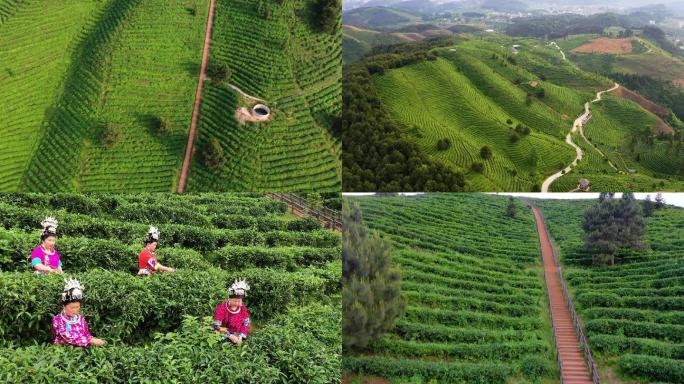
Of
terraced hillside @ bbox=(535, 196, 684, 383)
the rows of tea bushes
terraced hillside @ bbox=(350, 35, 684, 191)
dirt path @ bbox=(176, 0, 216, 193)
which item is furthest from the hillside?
the rows of tea bushes

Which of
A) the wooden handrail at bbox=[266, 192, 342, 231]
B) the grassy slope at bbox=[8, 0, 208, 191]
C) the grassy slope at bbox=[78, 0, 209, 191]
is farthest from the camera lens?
the grassy slope at bbox=[78, 0, 209, 191]

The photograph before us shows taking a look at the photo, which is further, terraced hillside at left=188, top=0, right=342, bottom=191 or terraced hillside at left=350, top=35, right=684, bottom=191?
terraced hillside at left=188, top=0, right=342, bottom=191

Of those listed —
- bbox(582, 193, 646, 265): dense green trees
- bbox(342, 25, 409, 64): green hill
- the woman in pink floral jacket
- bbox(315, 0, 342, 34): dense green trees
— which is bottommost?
the woman in pink floral jacket

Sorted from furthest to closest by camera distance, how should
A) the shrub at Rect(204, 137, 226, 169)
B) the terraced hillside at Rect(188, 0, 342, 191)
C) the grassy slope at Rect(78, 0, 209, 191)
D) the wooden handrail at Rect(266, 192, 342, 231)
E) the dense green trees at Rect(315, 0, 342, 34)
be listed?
the dense green trees at Rect(315, 0, 342, 34) < the terraced hillside at Rect(188, 0, 342, 191) < the shrub at Rect(204, 137, 226, 169) < the grassy slope at Rect(78, 0, 209, 191) < the wooden handrail at Rect(266, 192, 342, 231)

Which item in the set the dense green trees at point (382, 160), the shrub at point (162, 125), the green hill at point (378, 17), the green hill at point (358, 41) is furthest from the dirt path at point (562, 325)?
the shrub at point (162, 125)

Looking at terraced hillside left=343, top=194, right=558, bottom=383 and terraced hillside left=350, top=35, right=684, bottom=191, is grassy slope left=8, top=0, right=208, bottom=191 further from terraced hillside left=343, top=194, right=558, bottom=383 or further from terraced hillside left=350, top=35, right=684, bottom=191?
terraced hillside left=343, top=194, right=558, bottom=383

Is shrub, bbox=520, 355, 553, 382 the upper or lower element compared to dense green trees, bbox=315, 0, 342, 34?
lower
